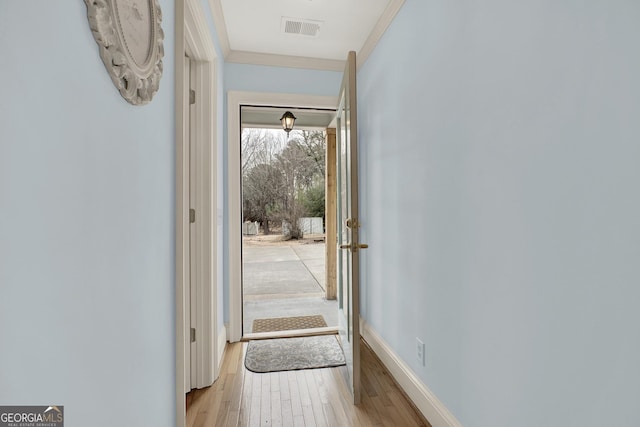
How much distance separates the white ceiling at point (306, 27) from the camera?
7.34ft

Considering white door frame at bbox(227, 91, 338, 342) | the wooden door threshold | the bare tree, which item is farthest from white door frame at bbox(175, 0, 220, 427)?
the bare tree

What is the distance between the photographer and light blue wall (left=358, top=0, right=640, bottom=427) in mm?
821

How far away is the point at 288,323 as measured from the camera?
3355 millimetres

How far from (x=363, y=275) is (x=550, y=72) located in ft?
7.36

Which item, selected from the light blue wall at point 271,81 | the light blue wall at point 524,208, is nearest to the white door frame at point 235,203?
the light blue wall at point 271,81

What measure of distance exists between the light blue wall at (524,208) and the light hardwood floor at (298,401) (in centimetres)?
29

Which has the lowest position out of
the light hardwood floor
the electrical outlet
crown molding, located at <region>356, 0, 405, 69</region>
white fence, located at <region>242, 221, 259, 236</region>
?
the light hardwood floor

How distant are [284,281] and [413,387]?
3687mm

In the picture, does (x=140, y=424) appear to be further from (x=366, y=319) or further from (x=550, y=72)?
(x=366, y=319)

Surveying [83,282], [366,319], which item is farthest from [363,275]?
[83,282]

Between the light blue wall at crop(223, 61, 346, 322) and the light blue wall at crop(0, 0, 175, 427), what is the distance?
175 centimetres

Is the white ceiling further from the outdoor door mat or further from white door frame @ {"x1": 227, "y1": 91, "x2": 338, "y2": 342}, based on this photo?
the outdoor door mat

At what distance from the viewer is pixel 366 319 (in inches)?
114

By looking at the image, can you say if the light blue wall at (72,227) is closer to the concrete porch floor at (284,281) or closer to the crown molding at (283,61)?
the crown molding at (283,61)
